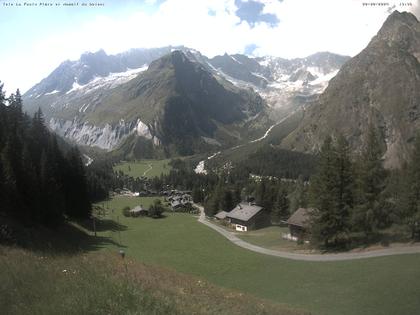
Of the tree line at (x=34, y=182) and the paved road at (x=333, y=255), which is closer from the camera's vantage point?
the paved road at (x=333, y=255)

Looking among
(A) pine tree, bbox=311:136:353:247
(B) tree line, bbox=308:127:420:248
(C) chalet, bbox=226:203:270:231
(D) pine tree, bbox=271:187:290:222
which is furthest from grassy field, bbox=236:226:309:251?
(D) pine tree, bbox=271:187:290:222

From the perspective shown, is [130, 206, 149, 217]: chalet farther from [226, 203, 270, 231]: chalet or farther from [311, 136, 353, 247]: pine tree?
[311, 136, 353, 247]: pine tree

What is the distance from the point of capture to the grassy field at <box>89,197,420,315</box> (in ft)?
94.3

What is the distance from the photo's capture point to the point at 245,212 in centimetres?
10444

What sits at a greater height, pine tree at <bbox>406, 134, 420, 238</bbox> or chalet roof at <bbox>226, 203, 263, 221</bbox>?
pine tree at <bbox>406, 134, 420, 238</bbox>

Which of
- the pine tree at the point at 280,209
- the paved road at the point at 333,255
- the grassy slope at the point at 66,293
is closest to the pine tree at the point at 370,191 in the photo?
the paved road at the point at 333,255

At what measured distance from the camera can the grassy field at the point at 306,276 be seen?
2874 cm

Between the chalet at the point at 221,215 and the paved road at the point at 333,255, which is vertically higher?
the paved road at the point at 333,255

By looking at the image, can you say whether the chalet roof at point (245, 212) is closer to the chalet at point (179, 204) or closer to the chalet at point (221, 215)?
the chalet at point (221, 215)

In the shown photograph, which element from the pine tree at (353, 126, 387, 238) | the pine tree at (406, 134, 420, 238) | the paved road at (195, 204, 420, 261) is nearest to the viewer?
the paved road at (195, 204, 420, 261)

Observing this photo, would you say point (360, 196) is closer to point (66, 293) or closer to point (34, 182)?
point (66, 293)

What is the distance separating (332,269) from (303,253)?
14549mm

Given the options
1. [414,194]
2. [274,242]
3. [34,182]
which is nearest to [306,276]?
[414,194]

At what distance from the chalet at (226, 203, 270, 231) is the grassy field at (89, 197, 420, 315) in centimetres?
2364
